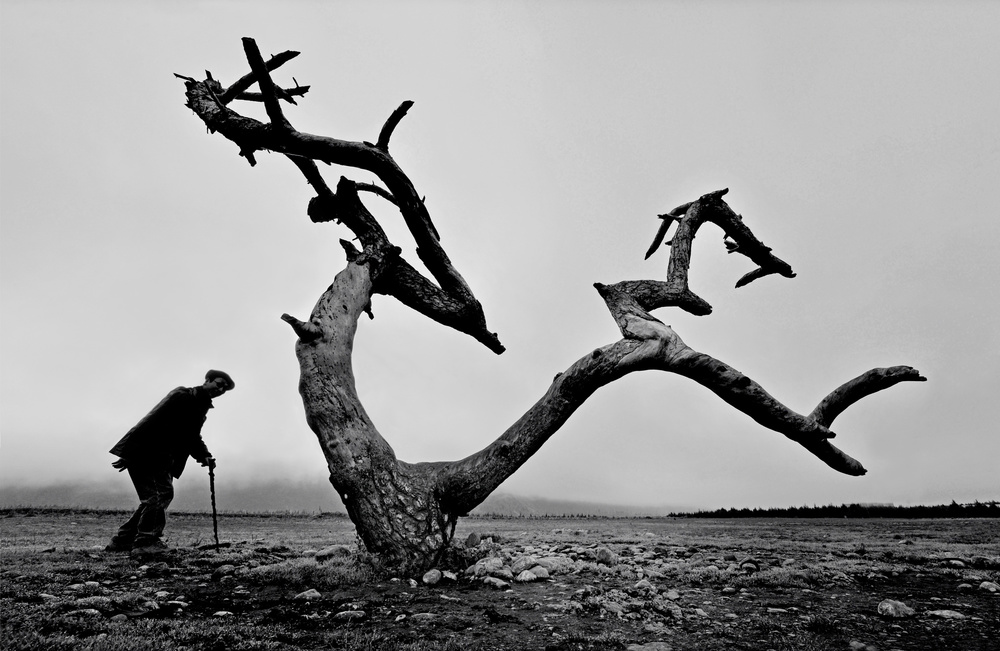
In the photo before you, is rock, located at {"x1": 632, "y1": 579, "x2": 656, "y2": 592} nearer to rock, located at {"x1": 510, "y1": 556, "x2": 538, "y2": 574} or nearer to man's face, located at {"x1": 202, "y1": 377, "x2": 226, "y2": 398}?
rock, located at {"x1": 510, "y1": 556, "x2": 538, "y2": 574}

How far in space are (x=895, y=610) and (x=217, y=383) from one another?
8.38m

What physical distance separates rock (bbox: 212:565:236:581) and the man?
2.18 meters

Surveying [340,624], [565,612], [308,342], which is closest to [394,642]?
[340,624]

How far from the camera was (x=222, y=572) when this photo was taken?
525cm

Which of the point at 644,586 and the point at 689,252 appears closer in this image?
the point at 644,586

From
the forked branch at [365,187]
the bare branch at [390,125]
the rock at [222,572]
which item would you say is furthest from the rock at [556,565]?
the bare branch at [390,125]

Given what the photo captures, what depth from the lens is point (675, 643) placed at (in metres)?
3.45

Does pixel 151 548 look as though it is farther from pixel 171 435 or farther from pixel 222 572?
pixel 222 572

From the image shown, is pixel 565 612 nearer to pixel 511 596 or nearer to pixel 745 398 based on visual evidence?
pixel 511 596

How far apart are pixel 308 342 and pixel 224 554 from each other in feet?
9.64

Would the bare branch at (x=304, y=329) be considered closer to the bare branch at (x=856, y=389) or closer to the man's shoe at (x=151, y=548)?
the man's shoe at (x=151, y=548)

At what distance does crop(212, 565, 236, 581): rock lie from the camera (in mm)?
5043

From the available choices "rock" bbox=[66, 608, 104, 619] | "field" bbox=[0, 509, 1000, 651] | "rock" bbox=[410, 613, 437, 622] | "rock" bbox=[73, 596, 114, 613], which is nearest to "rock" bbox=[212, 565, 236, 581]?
"field" bbox=[0, 509, 1000, 651]

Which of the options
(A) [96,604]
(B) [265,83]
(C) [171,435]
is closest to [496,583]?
(A) [96,604]
